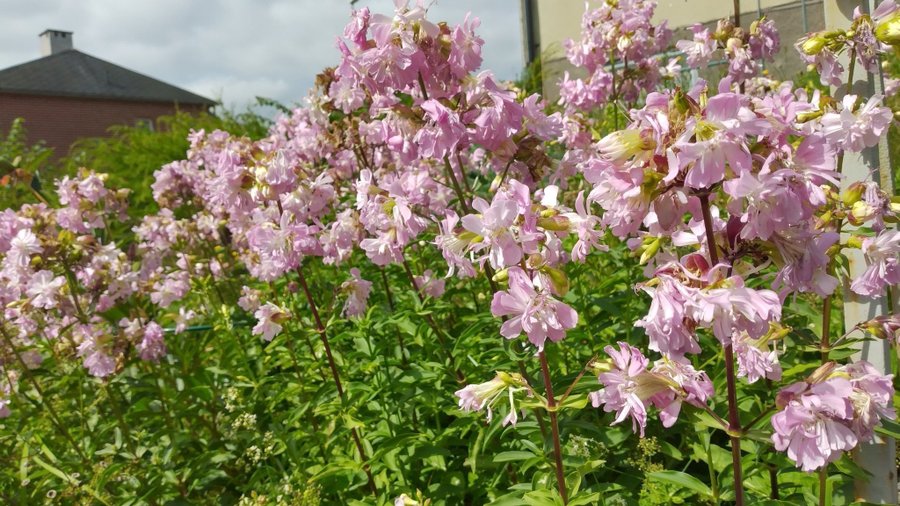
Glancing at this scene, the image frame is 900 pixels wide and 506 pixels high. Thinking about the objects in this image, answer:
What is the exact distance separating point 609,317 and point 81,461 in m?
2.34

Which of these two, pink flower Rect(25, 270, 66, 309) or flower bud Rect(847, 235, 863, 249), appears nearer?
flower bud Rect(847, 235, 863, 249)

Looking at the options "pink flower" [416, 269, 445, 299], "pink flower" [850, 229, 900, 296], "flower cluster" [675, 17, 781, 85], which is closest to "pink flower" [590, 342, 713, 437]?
Answer: "pink flower" [850, 229, 900, 296]

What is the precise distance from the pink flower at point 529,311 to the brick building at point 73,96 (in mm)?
31517

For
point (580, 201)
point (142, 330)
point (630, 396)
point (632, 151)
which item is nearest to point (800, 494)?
point (630, 396)

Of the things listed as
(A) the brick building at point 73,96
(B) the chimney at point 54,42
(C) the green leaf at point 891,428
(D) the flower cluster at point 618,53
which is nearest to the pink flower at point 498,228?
(C) the green leaf at point 891,428

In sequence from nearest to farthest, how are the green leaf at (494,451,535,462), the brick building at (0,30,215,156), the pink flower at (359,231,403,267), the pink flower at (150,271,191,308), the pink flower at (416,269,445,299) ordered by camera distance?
the green leaf at (494,451,535,462) → the pink flower at (359,231,403,267) → the pink flower at (416,269,445,299) → the pink flower at (150,271,191,308) → the brick building at (0,30,215,156)

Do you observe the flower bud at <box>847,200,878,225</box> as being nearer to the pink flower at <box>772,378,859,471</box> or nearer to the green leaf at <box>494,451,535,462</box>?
the pink flower at <box>772,378,859,471</box>

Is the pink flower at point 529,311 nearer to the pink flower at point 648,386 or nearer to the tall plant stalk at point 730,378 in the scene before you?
the pink flower at point 648,386

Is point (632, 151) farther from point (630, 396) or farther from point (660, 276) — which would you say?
point (630, 396)

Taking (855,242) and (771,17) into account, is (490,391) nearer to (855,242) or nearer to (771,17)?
(855,242)

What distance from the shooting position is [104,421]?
3227 millimetres

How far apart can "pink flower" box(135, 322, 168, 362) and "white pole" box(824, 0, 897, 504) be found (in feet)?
8.94

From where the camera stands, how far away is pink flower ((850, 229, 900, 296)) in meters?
1.36

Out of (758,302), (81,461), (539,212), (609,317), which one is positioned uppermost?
(539,212)
